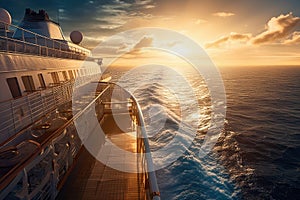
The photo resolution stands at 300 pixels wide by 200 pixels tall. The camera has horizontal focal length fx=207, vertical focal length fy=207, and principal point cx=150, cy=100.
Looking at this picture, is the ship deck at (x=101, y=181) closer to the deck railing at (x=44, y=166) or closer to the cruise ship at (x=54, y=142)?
the cruise ship at (x=54, y=142)

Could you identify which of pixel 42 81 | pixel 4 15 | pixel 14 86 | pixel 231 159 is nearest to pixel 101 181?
pixel 14 86

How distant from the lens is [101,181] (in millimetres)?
6055

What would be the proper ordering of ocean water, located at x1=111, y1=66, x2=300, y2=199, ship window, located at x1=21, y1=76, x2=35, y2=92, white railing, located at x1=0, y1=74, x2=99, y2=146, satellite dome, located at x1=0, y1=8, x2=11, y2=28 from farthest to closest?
satellite dome, located at x1=0, y1=8, x2=11, y2=28
ocean water, located at x1=111, y1=66, x2=300, y2=199
ship window, located at x1=21, y1=76, x2=35, y2=92
white railing, located at x1=0, y1=74, x2=99, y2=146

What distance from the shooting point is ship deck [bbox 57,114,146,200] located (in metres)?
5.40

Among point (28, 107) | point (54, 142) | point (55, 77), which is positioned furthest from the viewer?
point (55, 77)

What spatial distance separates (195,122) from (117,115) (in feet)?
47.8

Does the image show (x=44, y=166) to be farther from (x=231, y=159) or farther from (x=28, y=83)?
(x=231, y=159)

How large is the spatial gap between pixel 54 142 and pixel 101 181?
6.23 feet

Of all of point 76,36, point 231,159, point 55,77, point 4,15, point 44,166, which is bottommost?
point 231,159

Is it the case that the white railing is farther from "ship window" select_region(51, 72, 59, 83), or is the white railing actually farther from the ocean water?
the ocean water

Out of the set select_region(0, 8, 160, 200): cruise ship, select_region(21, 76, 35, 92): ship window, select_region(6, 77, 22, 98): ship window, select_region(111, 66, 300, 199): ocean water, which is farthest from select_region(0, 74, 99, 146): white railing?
select_region(111, 66, 300, 199): ocean water

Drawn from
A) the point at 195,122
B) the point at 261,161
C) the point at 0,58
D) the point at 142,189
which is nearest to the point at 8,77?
the point at 0,58

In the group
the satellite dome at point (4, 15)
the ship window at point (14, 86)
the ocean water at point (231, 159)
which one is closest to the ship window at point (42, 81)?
the ship window at point (14, 86)

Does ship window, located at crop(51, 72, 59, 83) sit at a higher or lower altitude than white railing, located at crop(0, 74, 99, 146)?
higher
